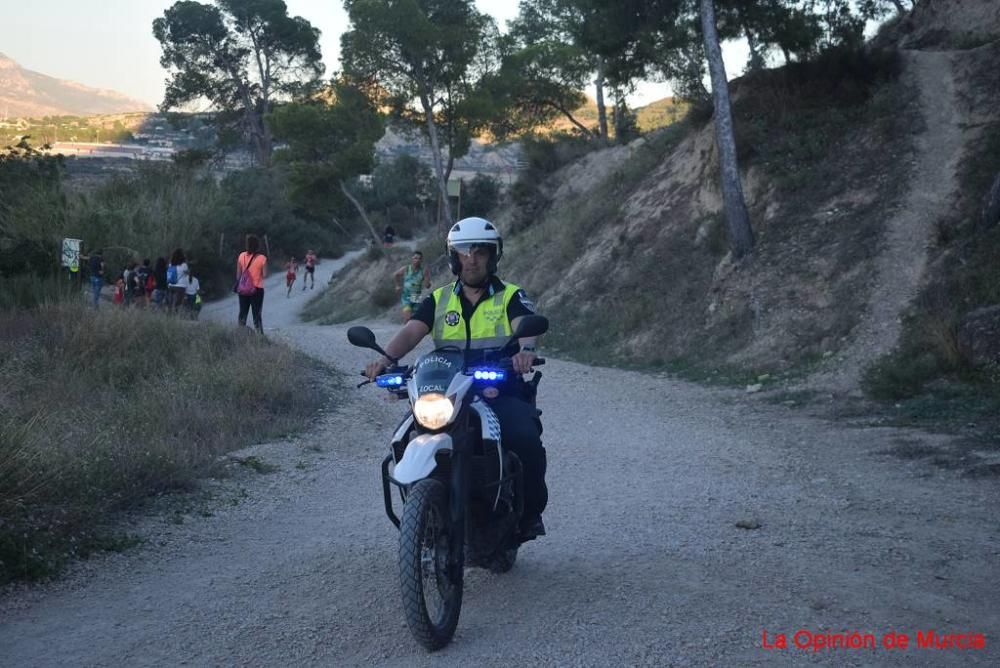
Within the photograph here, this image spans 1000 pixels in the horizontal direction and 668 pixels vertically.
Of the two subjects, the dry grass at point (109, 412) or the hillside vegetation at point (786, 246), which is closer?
the dry grass at point (109, 412)

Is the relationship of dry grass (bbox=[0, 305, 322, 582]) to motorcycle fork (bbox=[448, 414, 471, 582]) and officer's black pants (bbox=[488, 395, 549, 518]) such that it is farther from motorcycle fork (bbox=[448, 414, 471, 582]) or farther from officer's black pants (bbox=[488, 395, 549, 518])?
officer's black pants (bbox=[488, 395, 549, 518])

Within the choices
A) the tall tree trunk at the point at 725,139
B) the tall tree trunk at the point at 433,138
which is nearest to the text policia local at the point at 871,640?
the tall tree trunk at the point at 725,139

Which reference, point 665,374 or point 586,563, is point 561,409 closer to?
point 665,374

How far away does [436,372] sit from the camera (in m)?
5.05

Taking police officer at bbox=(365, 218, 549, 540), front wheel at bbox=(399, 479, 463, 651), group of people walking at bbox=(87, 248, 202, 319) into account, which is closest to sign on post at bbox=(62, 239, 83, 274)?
group of people walking at bbox=(87, 248, 202, 319)

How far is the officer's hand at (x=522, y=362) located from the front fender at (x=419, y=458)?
Result: 1.90 ft

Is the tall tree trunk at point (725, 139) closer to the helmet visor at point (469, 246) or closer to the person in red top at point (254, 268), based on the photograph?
the person in red top at point (254, 268)

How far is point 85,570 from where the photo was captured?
6332 mm

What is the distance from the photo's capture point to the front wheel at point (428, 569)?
4.60m

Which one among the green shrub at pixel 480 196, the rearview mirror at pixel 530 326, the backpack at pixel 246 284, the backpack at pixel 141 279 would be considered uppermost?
the green shrub at pixel 480 196

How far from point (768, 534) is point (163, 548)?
12.9 feet

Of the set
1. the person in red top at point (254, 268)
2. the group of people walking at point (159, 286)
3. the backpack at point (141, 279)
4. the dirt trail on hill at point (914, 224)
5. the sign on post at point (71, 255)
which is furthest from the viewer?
the backpack at point (141, 279)

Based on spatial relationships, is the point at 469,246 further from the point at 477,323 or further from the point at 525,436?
the point at 525,436

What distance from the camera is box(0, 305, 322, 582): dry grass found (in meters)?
6.59
